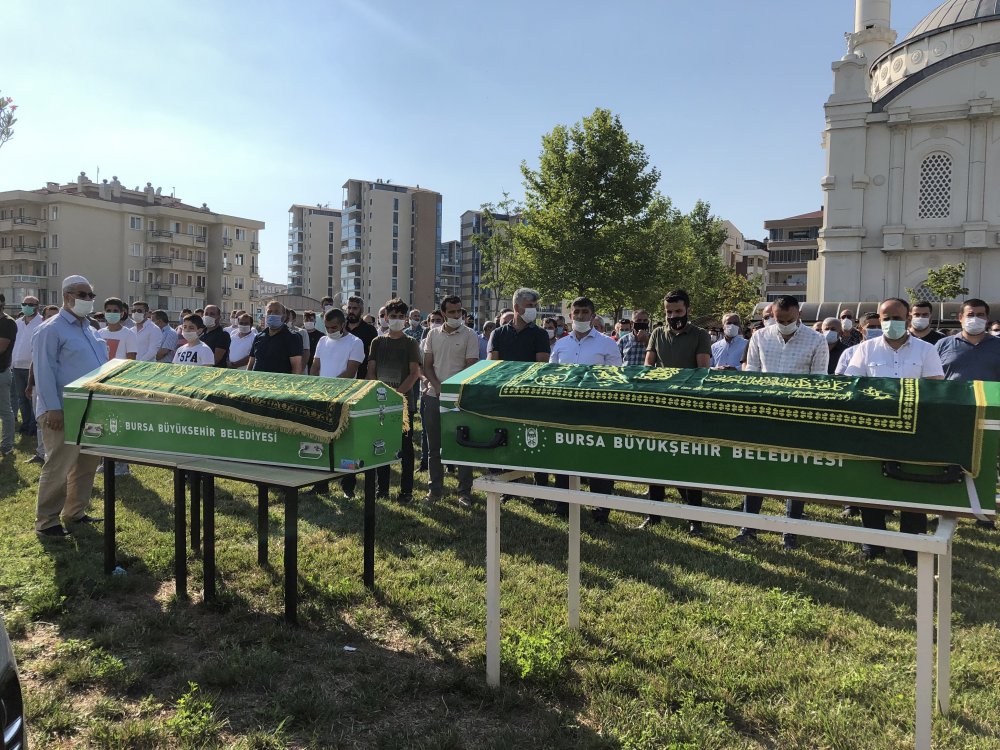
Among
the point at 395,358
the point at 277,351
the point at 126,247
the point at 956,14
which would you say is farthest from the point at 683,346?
the point at 126,247

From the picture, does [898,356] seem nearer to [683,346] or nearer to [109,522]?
[683,346]

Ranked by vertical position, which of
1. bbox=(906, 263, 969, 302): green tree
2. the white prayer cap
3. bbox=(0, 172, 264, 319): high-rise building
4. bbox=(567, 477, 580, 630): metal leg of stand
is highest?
bbox=(0, 172, 264, 319): high-rise building

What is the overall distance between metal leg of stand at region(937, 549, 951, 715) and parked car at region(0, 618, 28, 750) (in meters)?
3.82

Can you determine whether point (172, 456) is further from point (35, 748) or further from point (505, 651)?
point (505, 651)

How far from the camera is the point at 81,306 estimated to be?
239 inches

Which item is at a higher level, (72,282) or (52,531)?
(72,282)

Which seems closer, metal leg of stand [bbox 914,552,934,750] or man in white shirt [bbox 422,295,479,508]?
metal leg of stand [bbox 914,552,934,750]

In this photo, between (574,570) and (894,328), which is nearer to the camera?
(574,570)

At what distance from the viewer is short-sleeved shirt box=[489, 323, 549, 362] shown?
7242 millimetres

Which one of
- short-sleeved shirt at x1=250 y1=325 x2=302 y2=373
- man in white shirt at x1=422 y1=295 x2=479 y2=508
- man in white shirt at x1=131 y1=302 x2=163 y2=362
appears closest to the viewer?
man in white shirt at x1=422 y1=295 x2=479 y2=508

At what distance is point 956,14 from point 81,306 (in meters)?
62.3

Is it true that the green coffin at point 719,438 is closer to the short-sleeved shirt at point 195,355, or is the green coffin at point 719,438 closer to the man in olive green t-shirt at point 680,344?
the man in olive green t-shirt at point 680,344

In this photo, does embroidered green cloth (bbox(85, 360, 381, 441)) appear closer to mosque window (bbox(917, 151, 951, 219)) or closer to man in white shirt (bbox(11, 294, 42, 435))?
man in white shirt (bbox(11, 294, 42, 435))

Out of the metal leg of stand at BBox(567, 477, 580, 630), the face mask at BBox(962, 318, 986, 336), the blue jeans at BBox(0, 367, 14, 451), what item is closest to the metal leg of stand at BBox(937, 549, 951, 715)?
the metal leg of stand at BBox(567, 477, 580, 630)
